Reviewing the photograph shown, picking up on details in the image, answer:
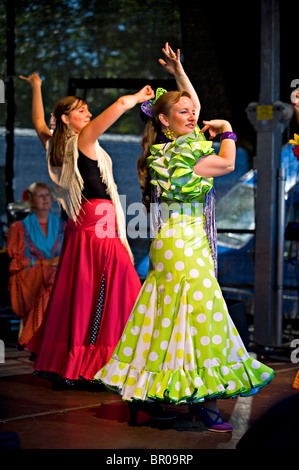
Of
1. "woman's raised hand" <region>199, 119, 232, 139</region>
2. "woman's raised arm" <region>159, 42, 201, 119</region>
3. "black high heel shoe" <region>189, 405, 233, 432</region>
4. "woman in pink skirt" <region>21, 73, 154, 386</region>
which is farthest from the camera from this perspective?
"woman in pink skirt" <region>21, 73, 154, 386</region>

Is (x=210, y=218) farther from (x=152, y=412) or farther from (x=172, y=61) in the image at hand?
(x=152, y=412)

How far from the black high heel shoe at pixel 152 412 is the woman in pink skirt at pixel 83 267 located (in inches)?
31.1

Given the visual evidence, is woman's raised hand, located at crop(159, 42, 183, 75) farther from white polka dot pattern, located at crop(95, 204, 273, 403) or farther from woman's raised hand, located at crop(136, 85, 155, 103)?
white polka dot pattern, located at crop(95, 204, 273, 403)

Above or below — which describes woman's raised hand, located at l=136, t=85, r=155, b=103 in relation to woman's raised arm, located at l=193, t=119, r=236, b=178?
above

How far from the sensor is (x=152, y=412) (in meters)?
3.32

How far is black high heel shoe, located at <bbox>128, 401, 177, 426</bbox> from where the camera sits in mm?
3291

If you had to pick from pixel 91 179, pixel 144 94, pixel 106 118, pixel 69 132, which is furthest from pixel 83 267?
pixel 144 94

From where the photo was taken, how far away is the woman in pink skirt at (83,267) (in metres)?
4.14

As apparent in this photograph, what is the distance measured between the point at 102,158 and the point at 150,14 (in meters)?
3.94

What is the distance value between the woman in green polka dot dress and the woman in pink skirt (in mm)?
860

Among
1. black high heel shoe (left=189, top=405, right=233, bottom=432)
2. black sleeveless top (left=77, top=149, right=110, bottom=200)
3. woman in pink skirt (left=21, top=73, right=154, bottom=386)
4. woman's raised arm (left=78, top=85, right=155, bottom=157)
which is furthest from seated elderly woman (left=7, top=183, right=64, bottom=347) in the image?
black high heel shoe (left=189, top=405, right=233, bottom=432)

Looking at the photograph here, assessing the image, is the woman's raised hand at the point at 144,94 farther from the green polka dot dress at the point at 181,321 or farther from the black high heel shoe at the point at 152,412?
the black high heel shoe at the point at 152,412
